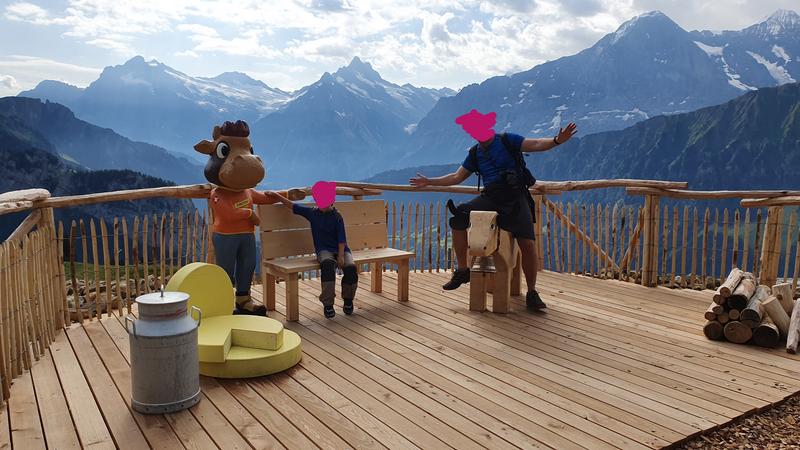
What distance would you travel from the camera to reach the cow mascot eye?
4477 mm

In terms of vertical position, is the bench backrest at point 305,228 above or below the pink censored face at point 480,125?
below

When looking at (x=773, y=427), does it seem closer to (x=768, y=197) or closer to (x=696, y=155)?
(x=768, y=197)

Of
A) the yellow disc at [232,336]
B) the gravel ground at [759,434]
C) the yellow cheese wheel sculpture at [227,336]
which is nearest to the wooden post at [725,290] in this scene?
the gravel ground at [759,434]

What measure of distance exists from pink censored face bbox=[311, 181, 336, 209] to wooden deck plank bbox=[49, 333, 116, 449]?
2121mm

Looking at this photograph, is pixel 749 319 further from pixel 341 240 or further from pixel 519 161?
pixel 341 240

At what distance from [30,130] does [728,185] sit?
130778 mm

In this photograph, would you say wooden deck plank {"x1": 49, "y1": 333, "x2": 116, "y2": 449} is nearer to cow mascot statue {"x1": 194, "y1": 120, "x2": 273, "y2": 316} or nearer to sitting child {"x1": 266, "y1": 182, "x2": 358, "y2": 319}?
cow mascot statue {"x1": 194, "y1": 120, "x2": 273, "y2": 316}

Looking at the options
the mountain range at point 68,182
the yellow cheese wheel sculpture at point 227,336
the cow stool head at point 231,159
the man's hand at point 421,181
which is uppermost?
the cow stool head at point 231,159

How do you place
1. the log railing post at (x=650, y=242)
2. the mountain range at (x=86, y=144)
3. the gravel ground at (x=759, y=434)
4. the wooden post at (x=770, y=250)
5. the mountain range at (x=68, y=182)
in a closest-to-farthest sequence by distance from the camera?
the gravel ground at (x=759, y=434) → the wooden post at (x=770, y=250) → the log railing post at (x=650, y=242) → the mountain range at (x=68, y=182) → the mountain range at (x=86, y=144)

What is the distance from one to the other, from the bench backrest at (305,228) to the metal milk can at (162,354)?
1.93 metres

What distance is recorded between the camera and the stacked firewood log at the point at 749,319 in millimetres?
4168

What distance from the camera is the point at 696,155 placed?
11044 cm

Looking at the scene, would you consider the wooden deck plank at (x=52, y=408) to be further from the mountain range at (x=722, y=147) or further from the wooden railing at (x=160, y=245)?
the mountain range at (x=722, y=147)

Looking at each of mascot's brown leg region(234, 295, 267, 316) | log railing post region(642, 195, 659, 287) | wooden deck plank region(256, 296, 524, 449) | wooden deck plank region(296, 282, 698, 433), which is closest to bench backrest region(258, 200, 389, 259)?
mascot's brown leg region(234, 295, 267, 316)
